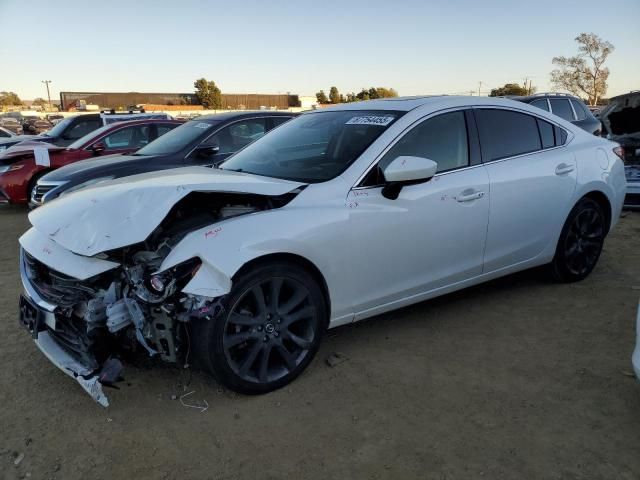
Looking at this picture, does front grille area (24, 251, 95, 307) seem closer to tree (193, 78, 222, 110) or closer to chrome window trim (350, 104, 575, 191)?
chrome window trim (350, 104, 575, 191)

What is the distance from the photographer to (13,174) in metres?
8.83

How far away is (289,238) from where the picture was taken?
2.91 m

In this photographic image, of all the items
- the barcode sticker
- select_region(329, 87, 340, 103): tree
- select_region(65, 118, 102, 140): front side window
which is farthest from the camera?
select_region(329, 87, 340, 103): tree

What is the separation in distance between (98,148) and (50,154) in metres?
0.84

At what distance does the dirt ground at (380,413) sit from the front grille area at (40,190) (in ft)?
11.4

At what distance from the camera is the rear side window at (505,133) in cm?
392

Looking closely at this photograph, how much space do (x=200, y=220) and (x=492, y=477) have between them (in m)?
2.08

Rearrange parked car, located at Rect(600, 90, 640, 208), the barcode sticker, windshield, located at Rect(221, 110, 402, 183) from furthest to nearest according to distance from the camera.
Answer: parked car, located at Rect(600, 90, 640, 208)
the barcode sticker
windshield, located at Rect(221, 110, 402, 183)

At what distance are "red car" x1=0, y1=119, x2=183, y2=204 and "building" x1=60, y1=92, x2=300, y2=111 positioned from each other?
2211 inches

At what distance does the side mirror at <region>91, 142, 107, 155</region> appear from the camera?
888 centimetres

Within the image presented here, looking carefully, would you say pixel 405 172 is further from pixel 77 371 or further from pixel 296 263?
pixel 77 371

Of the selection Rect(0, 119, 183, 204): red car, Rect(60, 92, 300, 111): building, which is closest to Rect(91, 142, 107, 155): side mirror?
Rect(0, 119, 183, 204): red car

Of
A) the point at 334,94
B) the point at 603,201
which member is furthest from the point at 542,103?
the point at 334,94

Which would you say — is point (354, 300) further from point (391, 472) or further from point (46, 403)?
point (46, 403)
